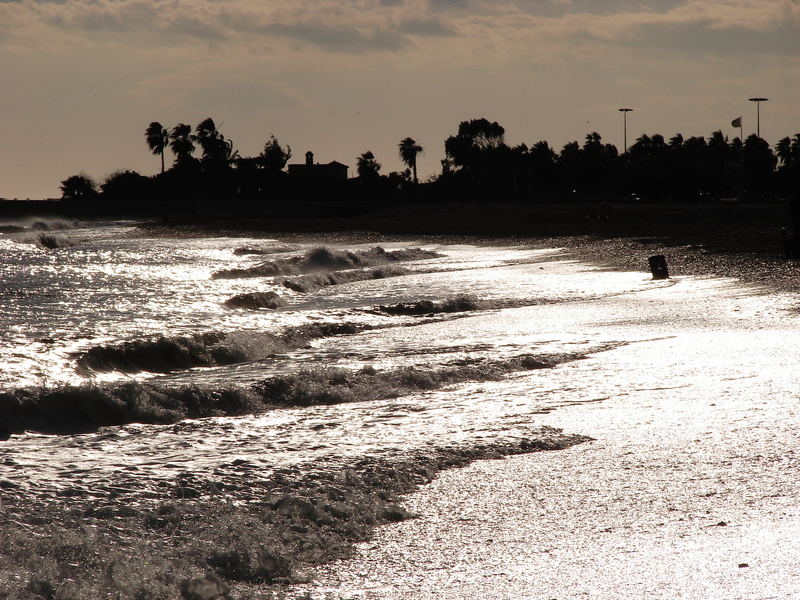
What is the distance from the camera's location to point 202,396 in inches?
332

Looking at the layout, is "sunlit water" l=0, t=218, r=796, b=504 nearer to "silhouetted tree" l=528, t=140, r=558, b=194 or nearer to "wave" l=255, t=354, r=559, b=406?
"wave" l=255, t=354, r=559, b=406

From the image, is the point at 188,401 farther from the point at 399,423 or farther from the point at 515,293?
the point at 515,293

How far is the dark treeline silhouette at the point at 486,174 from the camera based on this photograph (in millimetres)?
93062

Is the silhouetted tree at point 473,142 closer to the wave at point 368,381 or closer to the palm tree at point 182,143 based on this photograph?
the palm tree at point 182,143

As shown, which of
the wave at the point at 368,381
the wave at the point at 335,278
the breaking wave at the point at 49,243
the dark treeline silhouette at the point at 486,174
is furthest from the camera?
the dark treeline silhouette at the point at 486,174

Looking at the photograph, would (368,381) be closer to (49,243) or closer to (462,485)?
(462,485)

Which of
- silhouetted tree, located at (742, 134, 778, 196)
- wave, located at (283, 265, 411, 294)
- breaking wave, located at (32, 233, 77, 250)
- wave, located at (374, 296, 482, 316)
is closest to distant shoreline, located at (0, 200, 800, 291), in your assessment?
wave, located at (374, 296, 482, 316)

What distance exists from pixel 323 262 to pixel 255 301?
13744mm

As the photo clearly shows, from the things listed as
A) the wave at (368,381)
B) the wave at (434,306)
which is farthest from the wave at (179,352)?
the wave at (434,306)

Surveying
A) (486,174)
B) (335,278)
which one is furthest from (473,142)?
(335,278)

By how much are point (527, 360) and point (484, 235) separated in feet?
138

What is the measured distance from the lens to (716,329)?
12469mm

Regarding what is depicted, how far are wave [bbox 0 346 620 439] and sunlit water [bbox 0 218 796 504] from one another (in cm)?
31

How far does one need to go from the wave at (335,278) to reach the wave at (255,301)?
227 centimetres
